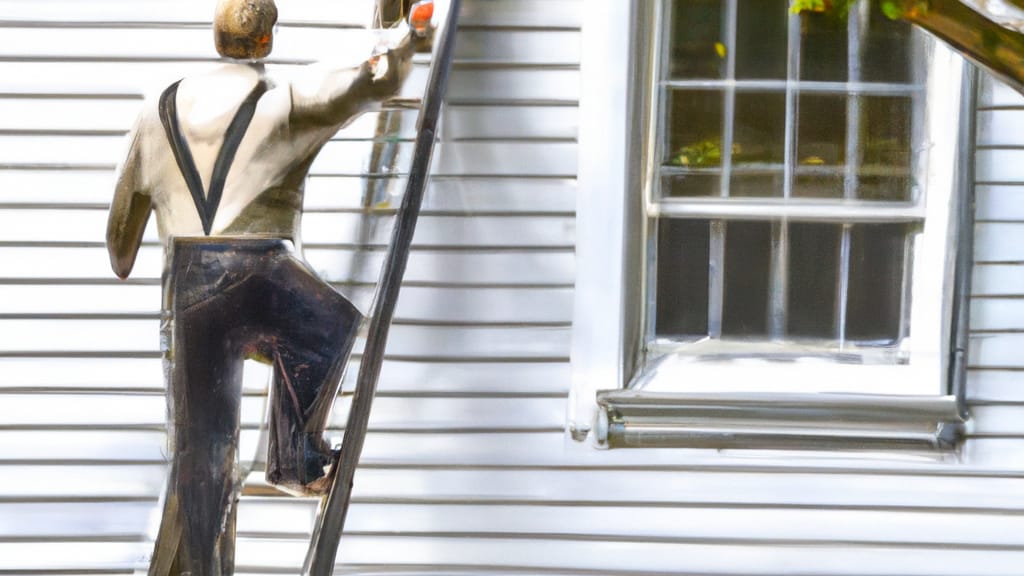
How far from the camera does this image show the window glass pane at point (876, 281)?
11.0 feet

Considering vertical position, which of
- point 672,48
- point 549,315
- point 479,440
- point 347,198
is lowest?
point 479,440

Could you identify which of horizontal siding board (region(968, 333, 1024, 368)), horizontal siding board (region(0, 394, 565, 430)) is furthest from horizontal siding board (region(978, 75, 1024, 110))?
horizontal siding board (region(0, 394, 565, 430))

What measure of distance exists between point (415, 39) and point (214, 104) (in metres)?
0.51

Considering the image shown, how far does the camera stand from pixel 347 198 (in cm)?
Result: 320

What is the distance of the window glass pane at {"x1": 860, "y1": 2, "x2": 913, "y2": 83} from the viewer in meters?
3.32

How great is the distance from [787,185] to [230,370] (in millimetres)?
1925

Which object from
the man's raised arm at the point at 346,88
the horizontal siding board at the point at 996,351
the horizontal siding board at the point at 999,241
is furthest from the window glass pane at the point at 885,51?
the man's raised arm at the point at 346,88

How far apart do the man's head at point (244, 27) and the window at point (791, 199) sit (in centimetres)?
138

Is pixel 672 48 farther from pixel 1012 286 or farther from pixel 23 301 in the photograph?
pixel 23 301

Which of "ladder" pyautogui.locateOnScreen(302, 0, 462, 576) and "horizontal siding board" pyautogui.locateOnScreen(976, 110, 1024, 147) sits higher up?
"horizontal siding board" pyautogui.locateOnScreen(976, 110, 1024, 147)

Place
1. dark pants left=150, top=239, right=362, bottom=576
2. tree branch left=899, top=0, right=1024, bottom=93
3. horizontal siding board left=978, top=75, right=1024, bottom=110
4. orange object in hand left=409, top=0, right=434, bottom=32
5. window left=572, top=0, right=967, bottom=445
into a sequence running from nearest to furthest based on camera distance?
tree branch left=899, top=0, right=1024, bottom=93 < dark pants left=150, top=239, right=362, bottom=576 < orange object in hand left=409, top=0, right=434, bottom=32 < horizontal siding board left=978, top=75, right=1024, bottom=110 < window left=572, top=0, right=967, bottom=445

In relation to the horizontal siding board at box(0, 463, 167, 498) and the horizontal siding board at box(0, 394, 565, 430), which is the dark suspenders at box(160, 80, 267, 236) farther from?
the horizontal siding board at box(0, 463, 167, 498)

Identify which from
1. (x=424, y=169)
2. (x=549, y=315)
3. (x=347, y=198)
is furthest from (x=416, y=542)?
(x=424, y=169)

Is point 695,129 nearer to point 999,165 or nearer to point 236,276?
point 999,165
